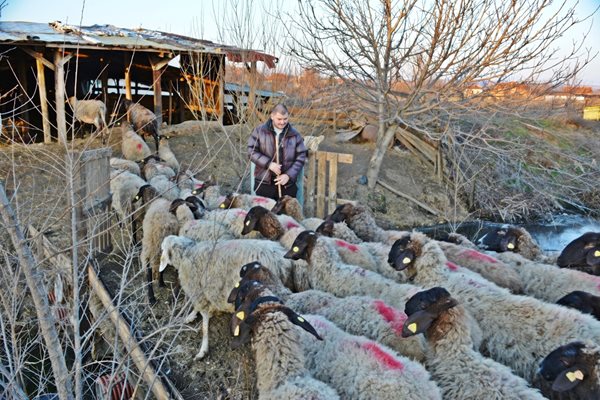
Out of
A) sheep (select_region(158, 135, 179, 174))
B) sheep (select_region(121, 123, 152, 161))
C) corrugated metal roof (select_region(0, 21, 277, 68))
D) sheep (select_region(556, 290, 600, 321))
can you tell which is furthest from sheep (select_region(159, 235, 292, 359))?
sheep (select_region(121, 123, 152, 161))

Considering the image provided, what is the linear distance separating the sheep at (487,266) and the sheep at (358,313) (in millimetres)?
1356

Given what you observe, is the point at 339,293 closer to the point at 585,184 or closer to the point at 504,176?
the point at 504,176

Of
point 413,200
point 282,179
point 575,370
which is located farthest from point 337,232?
point 413,200

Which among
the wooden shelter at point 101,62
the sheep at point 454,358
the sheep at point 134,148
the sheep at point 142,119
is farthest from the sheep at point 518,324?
the sheep at point 142,119

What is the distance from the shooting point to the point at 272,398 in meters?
2.53

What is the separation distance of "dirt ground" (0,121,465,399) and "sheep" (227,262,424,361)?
0.59m

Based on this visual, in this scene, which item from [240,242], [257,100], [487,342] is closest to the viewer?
[487,342]

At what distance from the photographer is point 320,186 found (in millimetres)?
8953

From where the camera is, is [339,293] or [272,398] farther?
[339,293]

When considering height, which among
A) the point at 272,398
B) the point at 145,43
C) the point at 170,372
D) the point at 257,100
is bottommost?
the point at 170,372

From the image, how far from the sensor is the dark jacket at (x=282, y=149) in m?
5.94

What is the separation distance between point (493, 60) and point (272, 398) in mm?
7643

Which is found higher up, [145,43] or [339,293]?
[145,43]

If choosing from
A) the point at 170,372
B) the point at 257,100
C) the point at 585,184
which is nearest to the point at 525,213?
the point at 585,184
